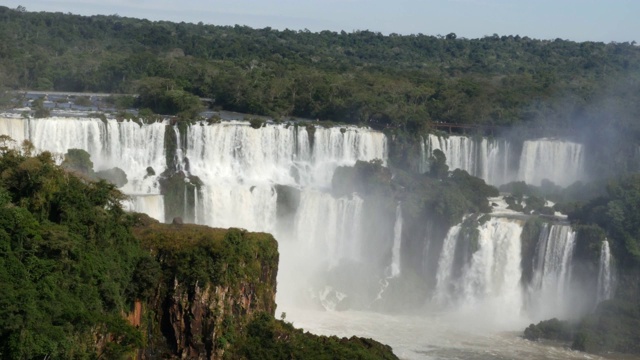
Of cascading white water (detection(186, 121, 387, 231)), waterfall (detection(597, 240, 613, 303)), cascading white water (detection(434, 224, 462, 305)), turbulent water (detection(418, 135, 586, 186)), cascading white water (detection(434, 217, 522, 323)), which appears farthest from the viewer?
turbulent water (detection(418, 135, 586, 186))

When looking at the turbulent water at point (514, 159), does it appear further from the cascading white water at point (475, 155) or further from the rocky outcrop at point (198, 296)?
the rocky outcrop at point (198, 296)

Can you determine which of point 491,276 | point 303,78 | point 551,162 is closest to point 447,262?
point 491,276

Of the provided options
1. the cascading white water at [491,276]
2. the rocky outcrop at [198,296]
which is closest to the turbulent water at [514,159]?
the cascading white water at [491,276]

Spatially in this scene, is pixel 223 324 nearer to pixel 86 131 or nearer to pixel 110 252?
pixel 110 252

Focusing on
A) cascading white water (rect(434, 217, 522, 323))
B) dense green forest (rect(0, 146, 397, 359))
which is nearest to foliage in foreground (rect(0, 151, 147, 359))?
dense green forest (rect(0, 146, 397, 359))

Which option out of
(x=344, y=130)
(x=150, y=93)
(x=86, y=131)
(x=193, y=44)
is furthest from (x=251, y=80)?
(x=193, y=44)

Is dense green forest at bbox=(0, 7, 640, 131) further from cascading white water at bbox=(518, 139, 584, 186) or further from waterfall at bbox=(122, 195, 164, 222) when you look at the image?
waterfall at bbox=(122, 195, 164, 222)
